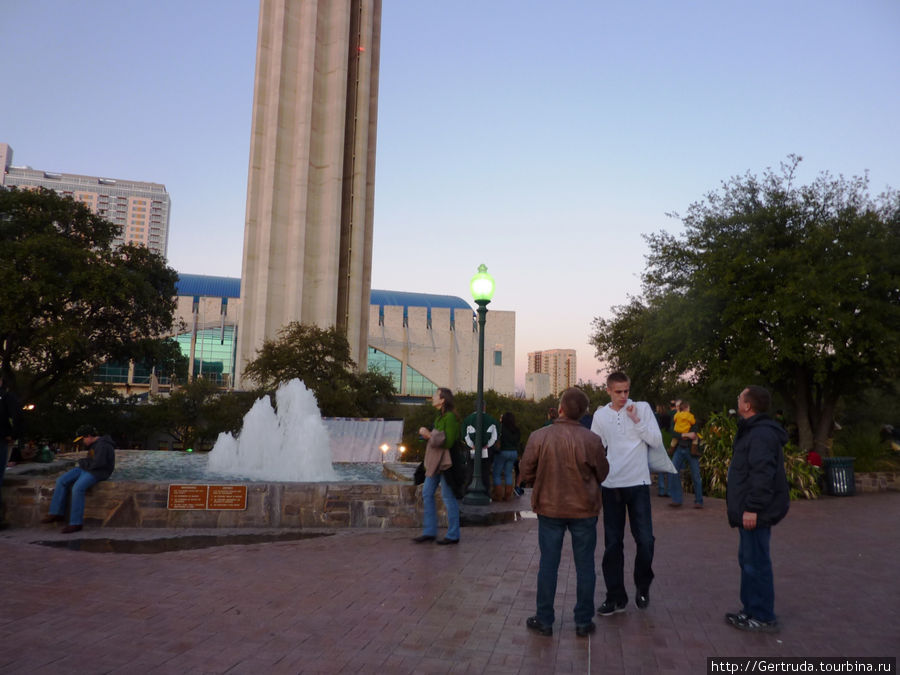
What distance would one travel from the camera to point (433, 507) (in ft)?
27.1

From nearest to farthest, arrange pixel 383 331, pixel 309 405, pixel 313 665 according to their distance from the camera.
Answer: pixel 313 665
pixel 309 405
pixel 383 331

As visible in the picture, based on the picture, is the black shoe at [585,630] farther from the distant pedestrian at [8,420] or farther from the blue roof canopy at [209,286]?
the blue roof canopy at [209,286]

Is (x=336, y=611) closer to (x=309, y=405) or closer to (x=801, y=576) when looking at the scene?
(x=801, y=576)

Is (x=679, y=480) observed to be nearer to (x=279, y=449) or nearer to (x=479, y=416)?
(x=479, y=416)

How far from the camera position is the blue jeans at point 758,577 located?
4.92m

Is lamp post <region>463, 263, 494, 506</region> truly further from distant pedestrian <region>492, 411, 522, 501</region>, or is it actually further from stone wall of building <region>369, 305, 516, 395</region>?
stone wall of building <region>369, 305, 516, 395</region>

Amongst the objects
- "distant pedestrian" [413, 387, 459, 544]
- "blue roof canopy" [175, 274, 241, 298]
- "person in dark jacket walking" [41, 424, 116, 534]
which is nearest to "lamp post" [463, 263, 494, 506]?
"distant pedestrian" [413, 387, 459, 544]

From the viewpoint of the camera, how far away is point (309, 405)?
58.0ft

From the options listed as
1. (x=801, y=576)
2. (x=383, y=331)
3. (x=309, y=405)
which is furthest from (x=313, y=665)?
(x=383, y=331)

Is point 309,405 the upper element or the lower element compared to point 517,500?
upper

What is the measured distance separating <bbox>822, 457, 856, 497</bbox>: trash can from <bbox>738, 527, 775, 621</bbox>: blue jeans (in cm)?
1211

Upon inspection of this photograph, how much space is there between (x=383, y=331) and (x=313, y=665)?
8237cm

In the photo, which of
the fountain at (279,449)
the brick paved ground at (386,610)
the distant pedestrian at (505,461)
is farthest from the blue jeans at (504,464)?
the brick paved ground at (386,610)

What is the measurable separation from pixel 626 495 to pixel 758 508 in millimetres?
982
